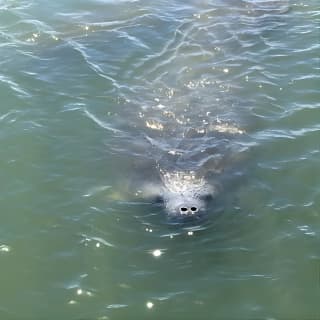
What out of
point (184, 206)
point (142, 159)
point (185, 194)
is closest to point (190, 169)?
point (185, 194)

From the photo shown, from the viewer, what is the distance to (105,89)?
15008 mm

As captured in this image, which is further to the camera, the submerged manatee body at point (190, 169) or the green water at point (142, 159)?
the submerged manatee body at point (190, 169)

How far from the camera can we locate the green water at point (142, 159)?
9.60 m

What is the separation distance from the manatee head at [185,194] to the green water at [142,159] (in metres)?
0.27

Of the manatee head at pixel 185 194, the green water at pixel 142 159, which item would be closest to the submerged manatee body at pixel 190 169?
the manatee head at pixel 185 194

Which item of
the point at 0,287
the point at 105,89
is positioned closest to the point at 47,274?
the point at 0,287

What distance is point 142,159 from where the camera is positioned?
12.4 meters

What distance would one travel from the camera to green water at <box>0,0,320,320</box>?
9.60 m

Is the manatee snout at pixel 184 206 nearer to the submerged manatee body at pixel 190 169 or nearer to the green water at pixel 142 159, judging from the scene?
the submerged manatee body at pixel 190 169

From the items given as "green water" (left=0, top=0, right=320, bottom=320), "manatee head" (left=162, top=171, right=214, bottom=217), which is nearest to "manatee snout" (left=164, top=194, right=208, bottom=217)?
"manatee head" (left=162, top=171, right=214, bottom=217)

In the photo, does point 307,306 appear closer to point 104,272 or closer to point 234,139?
point 104,272

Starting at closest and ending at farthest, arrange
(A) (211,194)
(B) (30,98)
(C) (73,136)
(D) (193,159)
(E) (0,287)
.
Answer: (E) (0,287) → (A) (211,194) → (D) (193,159) → (C) (73,136) → (B) (30,98)

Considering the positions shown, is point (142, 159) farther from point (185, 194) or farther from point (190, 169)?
point (185, 194)

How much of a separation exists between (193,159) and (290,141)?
2460 millimetres
